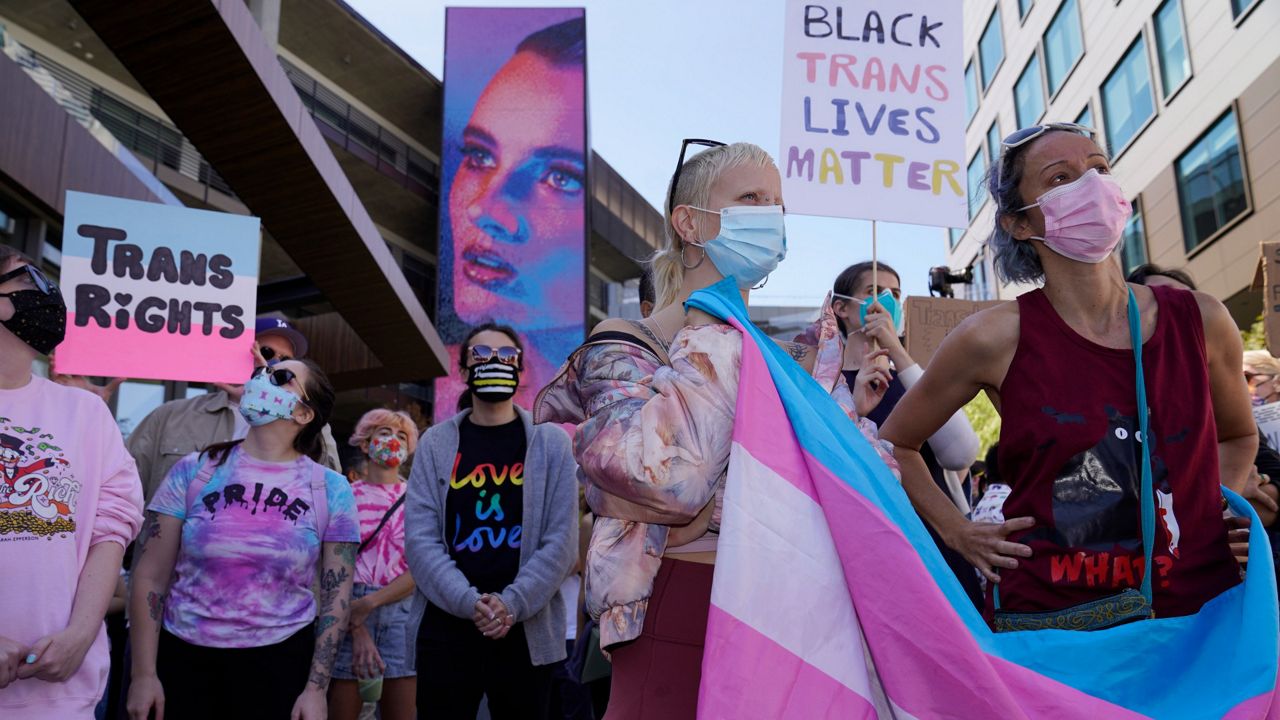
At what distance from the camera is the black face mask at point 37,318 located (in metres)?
2.96

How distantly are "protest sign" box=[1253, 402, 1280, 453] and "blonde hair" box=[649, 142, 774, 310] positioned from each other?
2.75 metres

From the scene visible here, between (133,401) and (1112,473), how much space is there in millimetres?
12567

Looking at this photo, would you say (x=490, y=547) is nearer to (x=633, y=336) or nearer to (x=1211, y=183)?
(x=633, y=336)

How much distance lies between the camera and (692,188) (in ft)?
8.18

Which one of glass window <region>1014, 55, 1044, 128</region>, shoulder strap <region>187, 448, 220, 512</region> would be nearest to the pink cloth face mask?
shoulder strap <region>187, 448, 220, 512</region>

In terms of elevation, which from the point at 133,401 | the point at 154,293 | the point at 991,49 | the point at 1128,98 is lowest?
the point at 154,293

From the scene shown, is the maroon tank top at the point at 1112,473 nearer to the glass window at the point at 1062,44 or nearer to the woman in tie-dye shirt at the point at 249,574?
the woman in tie-dye shirt at the point at 249,574

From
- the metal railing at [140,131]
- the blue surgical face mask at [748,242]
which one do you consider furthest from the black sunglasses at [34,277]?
the metal railing at [140,131]

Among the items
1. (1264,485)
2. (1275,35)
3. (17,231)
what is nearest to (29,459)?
→ (1264,485)

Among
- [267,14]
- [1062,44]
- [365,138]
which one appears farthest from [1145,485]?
[1062,44]

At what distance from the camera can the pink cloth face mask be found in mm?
2473

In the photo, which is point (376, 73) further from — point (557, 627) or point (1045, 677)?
point (1045, 677)

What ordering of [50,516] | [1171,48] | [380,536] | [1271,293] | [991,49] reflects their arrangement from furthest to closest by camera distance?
[991,49]
[1171,48]
[380,536]
[1271,293]
[50,516]

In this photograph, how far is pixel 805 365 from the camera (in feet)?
8.18
